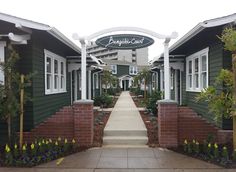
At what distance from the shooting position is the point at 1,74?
28.2ft

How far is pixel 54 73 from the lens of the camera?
1186 centimetres

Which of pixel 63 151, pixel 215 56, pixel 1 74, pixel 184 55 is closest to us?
pixel 63 151

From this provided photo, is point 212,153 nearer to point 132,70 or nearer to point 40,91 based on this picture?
point 40,91

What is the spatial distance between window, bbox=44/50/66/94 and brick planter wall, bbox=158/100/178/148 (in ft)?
13.0

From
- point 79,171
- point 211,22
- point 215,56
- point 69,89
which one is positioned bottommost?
point 79,171

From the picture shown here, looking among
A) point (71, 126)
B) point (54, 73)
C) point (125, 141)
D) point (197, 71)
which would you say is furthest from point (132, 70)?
point (71, 126)

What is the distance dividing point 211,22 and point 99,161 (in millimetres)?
4244

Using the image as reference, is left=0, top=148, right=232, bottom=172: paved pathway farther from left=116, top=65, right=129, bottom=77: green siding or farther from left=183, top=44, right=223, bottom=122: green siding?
left=116, top=65, right=129, bottom=77: green siding

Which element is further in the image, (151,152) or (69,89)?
(69,89)

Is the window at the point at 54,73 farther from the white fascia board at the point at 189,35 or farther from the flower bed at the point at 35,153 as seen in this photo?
the white fascia board at the point at 189,35

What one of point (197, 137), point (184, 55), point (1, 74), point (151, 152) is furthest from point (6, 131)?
point (184, 55)

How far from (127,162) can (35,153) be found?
2.05 meters

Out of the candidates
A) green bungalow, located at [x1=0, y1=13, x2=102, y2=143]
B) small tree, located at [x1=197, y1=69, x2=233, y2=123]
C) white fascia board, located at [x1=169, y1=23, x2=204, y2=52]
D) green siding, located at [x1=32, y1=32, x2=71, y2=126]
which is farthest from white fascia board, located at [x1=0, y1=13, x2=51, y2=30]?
small tree, located at [x1=197, y1=69, x2=233, y2=123]

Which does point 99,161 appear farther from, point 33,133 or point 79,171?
point 33,133
